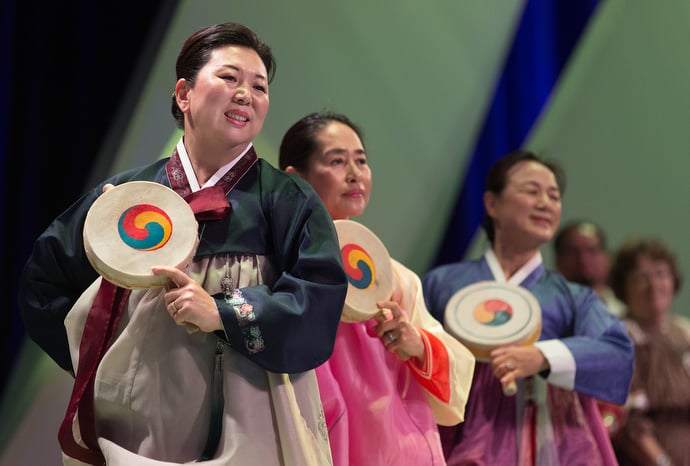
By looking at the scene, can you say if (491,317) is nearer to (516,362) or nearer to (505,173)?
(516,362)

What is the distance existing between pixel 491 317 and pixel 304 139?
0.65 m

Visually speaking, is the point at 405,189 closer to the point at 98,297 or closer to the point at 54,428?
the point at 54,428

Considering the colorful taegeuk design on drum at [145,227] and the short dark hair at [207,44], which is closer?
the colorful taegeuk design on drum at [145,227]

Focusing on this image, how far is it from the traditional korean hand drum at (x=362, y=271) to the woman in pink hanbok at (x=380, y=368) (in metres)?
0.03

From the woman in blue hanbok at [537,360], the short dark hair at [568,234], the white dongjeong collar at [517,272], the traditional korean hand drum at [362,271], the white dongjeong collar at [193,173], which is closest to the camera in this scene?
the white dongjeong collar at [193,173]

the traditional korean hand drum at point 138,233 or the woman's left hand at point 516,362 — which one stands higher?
the traditional korean hand drum at point 138,233

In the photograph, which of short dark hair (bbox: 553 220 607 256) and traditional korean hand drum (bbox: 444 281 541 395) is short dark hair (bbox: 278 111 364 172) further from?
short dark hair (bbox: 553 220 607 256)

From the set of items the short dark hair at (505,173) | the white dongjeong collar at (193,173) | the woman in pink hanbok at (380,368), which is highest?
the short dark hair at (505,173)

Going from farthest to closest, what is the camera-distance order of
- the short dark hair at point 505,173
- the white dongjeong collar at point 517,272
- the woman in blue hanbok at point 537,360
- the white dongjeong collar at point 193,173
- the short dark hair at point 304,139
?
the short dark hair at point 505,173 < the white dongjeong collar at point 517,272 < the woman in blue hanbok at point 537,360 < the short dark hair at point 304,139 < the white dongjeong collar at point 193,173

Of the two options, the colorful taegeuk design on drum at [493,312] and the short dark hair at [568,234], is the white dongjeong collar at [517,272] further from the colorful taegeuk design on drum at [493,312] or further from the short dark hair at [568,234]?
the short dark hair at [568,234]

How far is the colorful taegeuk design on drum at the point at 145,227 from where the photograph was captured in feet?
5.25

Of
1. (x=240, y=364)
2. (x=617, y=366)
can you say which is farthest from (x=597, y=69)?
(x=240, y=364)

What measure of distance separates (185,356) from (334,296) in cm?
26

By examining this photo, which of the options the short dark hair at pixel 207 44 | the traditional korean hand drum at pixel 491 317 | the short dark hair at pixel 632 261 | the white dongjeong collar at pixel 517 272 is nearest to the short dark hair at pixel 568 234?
the short dark hair at pixel 632 261
